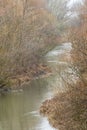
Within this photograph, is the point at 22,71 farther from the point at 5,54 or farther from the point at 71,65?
the point at 71,65

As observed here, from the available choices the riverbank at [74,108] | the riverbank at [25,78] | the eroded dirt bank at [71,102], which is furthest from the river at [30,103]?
the riverbank at [74,108]

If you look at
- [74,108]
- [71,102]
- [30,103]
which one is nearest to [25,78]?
[30,103]

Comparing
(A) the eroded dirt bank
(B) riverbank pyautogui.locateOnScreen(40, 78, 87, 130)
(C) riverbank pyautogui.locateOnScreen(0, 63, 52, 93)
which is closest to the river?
(A) the eroded dirt bank

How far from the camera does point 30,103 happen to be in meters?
32.5

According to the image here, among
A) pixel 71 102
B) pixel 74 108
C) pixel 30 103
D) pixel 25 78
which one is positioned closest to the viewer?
pixel 74 108

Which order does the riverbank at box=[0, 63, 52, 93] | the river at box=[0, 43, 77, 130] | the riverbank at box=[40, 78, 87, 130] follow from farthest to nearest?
the riverbank at box=[0, 63, 52, 93] < the river at box=[0, 43, 77, 130] < the riverbank at box=[40, 78, 87, 130]

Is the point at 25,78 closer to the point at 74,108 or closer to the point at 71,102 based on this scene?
the point at 71,102

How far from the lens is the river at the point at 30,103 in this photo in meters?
24.5

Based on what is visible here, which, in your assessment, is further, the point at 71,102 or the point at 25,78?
the point at 25,78

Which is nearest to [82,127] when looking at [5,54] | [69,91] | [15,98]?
[69,91]

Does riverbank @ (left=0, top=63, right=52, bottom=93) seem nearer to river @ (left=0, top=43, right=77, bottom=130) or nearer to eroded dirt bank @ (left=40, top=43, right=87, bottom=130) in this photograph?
river @ (left=0, top=43, right=77, bottom=130)

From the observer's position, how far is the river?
80.4 feet

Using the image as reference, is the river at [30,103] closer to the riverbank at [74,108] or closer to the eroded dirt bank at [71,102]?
the eroded dirt bank at [71,102]

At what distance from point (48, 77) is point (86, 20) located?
17330mm
